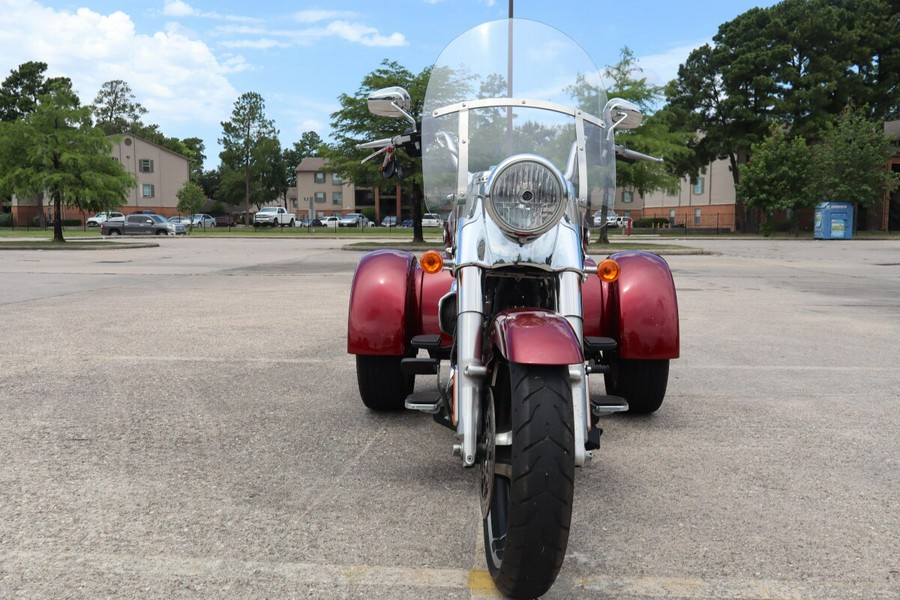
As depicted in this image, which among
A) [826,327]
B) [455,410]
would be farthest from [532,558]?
[826,327]

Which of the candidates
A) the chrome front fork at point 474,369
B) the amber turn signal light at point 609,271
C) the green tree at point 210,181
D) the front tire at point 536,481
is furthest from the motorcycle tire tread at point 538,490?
the green tree at point 210,181

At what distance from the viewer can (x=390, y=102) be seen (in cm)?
419

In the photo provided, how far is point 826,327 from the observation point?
9492mm

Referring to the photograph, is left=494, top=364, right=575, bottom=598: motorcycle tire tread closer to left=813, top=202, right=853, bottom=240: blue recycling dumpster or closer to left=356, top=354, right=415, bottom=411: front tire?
left=356, top=354, right=415, bottom=411: front tire

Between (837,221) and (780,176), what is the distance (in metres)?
4.28

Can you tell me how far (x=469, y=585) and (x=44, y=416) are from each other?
140 inches

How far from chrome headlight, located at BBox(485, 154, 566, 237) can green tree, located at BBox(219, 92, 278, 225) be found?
322ft

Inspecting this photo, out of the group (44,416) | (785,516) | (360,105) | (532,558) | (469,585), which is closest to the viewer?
(532,558)

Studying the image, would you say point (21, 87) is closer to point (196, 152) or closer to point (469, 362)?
point (196, 152)

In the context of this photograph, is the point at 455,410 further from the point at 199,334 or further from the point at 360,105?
the point at 360,105

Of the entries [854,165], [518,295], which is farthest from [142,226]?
[518,295]

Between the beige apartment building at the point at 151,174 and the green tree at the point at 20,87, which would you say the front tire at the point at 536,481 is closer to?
the beige apartment building at the point at 151,174

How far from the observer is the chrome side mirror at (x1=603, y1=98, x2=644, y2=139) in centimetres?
423

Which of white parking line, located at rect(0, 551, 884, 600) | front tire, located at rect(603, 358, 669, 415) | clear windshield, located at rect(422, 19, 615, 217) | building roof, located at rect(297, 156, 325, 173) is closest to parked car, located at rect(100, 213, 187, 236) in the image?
building roof, located at rect(297, 156, 325, 173)
